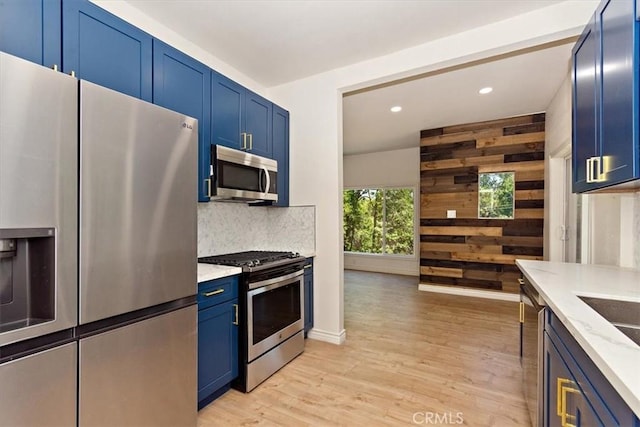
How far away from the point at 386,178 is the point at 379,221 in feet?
3.23

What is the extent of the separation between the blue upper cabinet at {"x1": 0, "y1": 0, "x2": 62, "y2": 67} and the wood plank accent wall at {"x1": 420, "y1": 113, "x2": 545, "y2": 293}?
16.0 ft

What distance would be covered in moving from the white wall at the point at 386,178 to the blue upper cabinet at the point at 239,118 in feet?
13.9

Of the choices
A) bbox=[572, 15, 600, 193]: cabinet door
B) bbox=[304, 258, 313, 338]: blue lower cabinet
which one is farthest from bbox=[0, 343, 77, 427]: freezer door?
bbox=[572, 15, 600, 193]: cabinet door

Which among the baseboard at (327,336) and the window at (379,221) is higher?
the window at (379,221)

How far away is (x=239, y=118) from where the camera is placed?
264 cm

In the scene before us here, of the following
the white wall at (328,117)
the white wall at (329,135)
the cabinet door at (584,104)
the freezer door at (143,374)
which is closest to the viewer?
the freezer door at (143,374)

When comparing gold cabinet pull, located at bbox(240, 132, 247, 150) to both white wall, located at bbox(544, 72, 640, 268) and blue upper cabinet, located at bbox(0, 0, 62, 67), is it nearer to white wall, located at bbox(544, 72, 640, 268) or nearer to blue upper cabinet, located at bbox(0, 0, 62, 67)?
blue upper cabinet, located at bbox(0, 0, 62, 67)

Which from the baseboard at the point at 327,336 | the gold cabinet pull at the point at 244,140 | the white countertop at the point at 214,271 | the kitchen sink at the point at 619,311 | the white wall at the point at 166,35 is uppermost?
the white wall at the point at 166,35

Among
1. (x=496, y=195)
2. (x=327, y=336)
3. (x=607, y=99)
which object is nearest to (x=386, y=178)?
(x=496, y=195)

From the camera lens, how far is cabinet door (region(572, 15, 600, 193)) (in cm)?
164

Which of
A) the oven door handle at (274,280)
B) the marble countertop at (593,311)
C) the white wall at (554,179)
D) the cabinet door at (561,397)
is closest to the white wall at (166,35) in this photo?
the oven door handle at (274,280)

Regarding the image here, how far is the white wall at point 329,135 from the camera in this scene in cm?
261

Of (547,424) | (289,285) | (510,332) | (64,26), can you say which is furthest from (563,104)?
(64,26)

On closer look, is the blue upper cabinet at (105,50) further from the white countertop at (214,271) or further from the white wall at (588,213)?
the white wall at (588,213)
